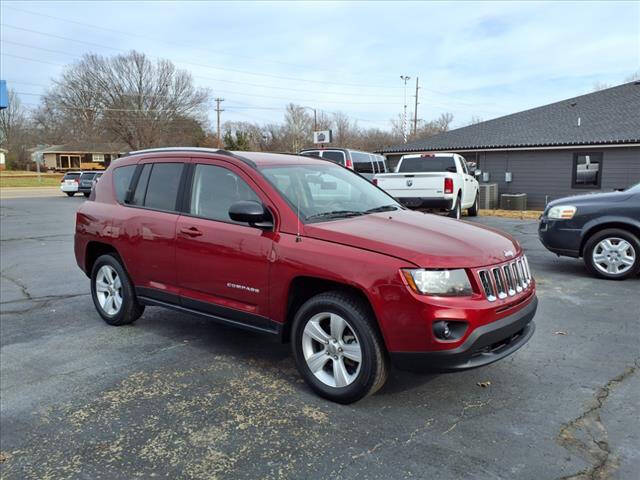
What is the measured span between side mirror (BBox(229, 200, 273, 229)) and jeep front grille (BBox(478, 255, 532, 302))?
160 cm

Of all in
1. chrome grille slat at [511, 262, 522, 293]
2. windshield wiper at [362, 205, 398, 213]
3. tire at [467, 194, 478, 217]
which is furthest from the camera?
tire at [467, 194, 478, 217]

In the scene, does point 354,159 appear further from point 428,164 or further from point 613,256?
point 613,256

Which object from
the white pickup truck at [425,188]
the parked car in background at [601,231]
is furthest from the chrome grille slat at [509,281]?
the white pickup truck at [425,188]

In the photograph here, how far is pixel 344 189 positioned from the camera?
184 inches

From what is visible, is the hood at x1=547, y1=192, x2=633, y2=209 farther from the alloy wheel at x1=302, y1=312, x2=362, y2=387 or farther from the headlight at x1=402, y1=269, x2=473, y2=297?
the alloy wheel at x1=302, y1=312, x2=362, y2=387

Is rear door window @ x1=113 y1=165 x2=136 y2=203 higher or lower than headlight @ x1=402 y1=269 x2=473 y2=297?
higher

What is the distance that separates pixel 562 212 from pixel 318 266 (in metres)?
5.36

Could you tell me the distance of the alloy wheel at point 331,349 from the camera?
351 cm

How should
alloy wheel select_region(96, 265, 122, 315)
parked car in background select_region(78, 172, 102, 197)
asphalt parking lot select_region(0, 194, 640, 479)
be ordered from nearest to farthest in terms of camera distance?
asphalt parking lot select_region(0, 194, 640, 479) → alloy wheel select_region(96, 265, 122, 315) → parked car in background select_region(78, 172, 102, 197)

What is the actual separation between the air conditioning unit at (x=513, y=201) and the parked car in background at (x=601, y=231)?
13.9 m

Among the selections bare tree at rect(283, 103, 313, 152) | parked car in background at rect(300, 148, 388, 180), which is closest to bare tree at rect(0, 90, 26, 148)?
bare tree at rect(283, 103, 313, 152)

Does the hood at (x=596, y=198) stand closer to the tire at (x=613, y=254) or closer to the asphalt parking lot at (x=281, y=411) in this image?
the tire at (x=613, y=254)

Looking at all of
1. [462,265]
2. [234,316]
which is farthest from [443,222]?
[234,316]

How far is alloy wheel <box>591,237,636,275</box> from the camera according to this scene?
7.06 meters
